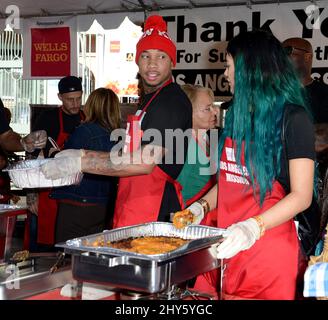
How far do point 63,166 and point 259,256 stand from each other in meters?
A: 0.80

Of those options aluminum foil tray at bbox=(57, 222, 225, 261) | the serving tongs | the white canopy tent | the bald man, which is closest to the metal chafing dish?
aluminum foil tray at bbox=(57, 222, 225, 261)

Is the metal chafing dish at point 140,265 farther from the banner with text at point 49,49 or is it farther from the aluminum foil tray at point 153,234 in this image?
the banner with text at point 49,49

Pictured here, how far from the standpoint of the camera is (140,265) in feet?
4.29

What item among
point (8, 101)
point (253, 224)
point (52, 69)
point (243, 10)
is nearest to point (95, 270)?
point (253, 224)

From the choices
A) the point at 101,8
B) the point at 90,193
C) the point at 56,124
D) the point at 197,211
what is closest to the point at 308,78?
the point at 90,193

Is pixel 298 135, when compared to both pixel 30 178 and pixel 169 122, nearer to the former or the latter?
pixel 169 122

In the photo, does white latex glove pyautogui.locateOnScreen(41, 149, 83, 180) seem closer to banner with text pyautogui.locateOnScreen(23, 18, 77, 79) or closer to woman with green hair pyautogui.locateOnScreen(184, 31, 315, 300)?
Answer: woman with green hair pyautogui.locateOnScreen(184, 31, 315, 300)

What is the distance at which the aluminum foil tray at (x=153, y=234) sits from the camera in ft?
4.38

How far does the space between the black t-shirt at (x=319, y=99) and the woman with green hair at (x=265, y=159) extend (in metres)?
A: 1.43

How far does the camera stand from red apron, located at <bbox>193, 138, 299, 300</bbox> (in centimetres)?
172
